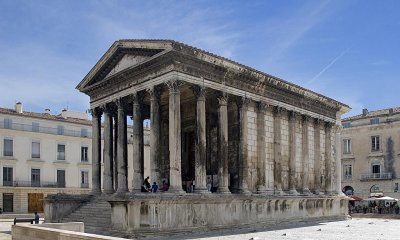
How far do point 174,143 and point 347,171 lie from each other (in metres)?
35.7

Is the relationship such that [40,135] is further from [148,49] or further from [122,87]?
[148,49]

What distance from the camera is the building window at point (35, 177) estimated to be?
43053 mm

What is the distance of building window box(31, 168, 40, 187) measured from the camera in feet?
141

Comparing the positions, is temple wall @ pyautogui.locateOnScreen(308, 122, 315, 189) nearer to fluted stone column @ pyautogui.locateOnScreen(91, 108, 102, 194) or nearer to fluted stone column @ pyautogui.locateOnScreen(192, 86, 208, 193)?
fluted stone column @ pyautogui.locateOnScreen(192, 86, 208, 193)

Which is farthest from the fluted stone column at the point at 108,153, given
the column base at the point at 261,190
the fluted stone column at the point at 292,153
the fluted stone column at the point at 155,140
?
the fluted stone column at the point at 292,153

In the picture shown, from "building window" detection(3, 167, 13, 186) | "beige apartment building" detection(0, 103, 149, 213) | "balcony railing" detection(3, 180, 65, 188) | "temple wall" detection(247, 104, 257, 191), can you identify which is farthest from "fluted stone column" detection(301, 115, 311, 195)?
"building window" detection(3, 167, 13, 186)

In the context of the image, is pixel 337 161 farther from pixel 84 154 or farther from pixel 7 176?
pixel 7 176

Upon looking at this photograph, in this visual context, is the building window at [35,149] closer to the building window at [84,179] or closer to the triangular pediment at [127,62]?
the building window at [84,179]

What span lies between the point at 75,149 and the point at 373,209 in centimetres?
2836

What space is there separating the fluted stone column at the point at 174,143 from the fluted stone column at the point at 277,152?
7517 mm

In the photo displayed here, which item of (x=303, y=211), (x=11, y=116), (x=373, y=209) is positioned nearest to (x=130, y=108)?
(x=303, y=211)

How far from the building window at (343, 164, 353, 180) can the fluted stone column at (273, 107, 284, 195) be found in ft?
89.9

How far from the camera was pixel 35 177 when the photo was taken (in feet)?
142

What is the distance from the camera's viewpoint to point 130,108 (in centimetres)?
2602
